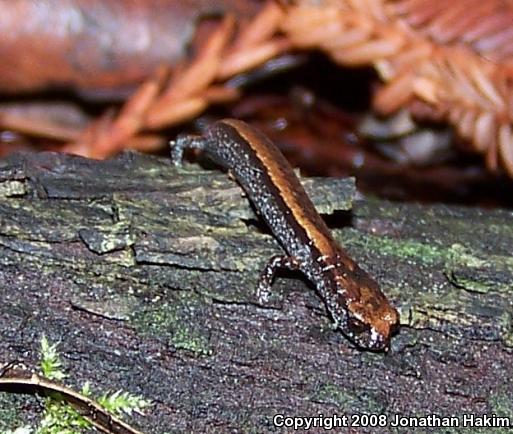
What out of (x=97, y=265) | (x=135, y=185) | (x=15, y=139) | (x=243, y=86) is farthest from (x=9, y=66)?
(x=97, y=265)

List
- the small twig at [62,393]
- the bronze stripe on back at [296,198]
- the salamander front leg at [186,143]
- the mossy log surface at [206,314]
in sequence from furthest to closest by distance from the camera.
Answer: the salamander front leg at [186,143]
the bronze stripe on back at [296,198]
the mossy log surface at [206,314]
the small twig at [62,393]

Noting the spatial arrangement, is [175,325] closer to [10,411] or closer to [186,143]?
[10,411]

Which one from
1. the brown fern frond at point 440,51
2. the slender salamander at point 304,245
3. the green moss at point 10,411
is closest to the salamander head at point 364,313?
the slender salamander at point 304,245

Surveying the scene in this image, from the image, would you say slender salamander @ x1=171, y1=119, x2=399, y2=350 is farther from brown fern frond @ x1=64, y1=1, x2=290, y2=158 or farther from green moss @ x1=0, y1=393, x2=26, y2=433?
green moss @ x1=0, y1=393, x2=26, y2=433

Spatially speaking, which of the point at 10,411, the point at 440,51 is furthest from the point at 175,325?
the point at 440,51

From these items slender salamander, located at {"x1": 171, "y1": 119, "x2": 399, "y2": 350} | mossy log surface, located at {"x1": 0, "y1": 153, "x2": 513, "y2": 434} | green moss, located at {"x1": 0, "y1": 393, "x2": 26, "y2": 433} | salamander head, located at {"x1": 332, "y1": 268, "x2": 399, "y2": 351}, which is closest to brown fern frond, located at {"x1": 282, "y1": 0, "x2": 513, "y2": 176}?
slender salamander, located at {"x1": 171, "y1": 119, "x2": 399, "y2": 350}

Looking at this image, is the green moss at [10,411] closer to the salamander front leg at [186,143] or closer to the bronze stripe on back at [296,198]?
the bronze stripe on back at [296,198]
